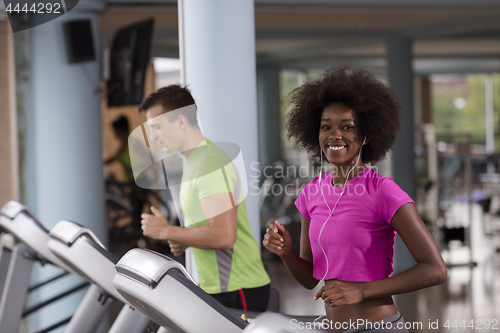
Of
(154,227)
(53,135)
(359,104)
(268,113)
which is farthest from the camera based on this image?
(268,113)

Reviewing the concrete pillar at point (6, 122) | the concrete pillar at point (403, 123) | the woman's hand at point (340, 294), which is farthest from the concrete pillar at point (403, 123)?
the woman's hand at point (340, 294)

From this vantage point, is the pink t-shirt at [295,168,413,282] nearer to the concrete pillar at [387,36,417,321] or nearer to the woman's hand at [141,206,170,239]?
the woman's hand at [141,206,170,239]

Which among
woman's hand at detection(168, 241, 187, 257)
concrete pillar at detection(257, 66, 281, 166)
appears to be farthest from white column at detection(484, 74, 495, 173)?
woman's hand at detection(168, 241, 187, 257)

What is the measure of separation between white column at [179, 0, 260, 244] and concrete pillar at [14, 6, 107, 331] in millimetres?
1502

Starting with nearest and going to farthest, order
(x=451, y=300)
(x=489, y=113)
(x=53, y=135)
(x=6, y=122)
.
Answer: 1. (x=53, y=135)
2. (x=451, y=300)
3. (x=6, y=122)
4. (x=489, y=113)

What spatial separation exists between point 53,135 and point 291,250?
2.52 m

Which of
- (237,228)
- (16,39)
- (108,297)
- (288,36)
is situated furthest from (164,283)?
(288,36)

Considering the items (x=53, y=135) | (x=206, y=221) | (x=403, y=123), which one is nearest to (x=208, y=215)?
(x=206, y=221)

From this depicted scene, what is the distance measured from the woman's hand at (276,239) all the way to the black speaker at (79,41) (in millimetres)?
2624

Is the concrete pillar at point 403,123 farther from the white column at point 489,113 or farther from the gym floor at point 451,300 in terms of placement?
the white column at point 489,113

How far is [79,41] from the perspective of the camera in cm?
364

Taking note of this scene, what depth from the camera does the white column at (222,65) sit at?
2.36 meters

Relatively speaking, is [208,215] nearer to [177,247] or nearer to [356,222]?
[177,247]

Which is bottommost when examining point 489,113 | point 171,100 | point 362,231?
point 362,231
